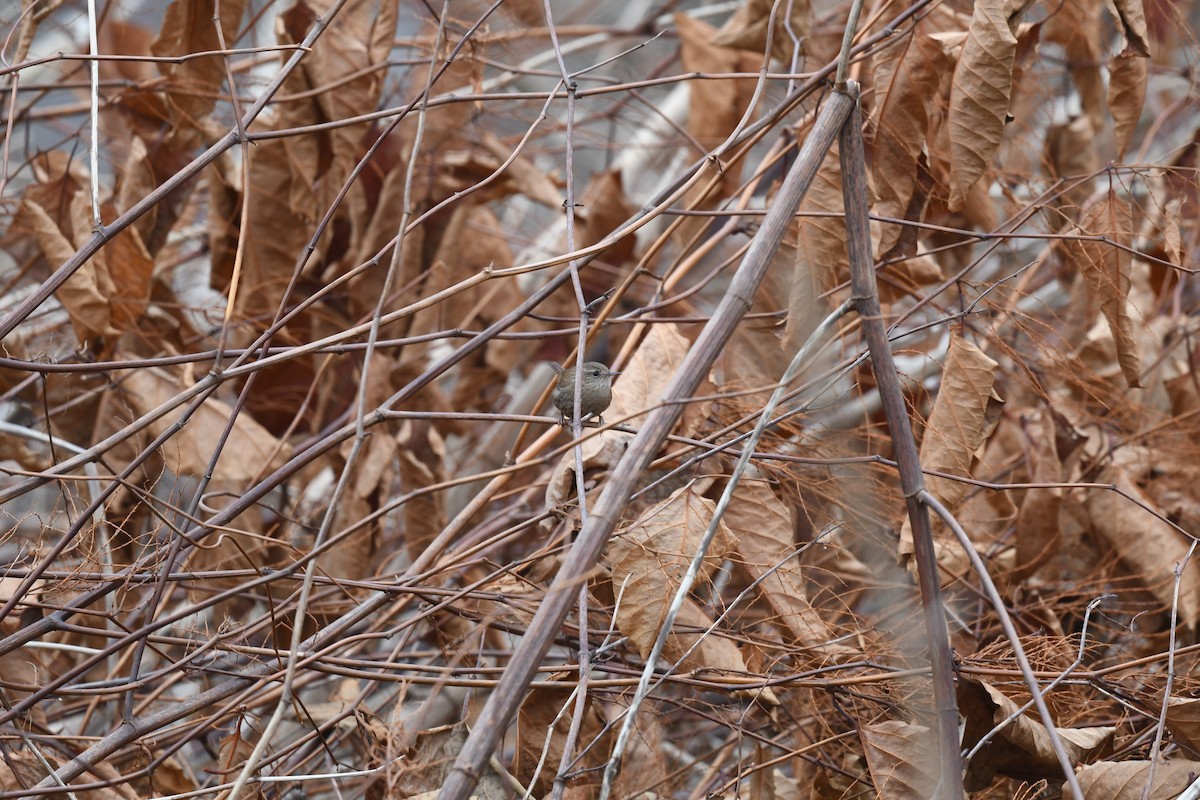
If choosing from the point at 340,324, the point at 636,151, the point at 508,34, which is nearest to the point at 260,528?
the point at 340,324

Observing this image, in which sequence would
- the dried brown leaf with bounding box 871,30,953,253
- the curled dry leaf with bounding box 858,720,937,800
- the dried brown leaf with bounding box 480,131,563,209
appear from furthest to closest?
the dried brown leaf with bounding box 480,131,563,209 < the dried brown leaf with bounding box 871,30,953,253 < the curled dry leaf with bounding box 858,720,937,800

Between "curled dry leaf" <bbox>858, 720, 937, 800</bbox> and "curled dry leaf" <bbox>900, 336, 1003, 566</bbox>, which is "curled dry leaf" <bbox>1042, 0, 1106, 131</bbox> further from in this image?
"curled dry leaf" <bbox>858, 720, 937, 800</bbox>

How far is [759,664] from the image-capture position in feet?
5.06

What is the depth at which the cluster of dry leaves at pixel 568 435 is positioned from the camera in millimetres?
1285

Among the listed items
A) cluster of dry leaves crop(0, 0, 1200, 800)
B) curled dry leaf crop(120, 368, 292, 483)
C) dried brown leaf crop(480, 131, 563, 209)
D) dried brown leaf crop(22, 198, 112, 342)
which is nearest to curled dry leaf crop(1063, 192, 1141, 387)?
cluster of dry leaves crop(0, 0, 1200, 800)

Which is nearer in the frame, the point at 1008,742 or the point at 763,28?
the point at 1008,742

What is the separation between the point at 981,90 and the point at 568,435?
95 cm

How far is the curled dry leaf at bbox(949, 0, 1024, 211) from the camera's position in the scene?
1372mm

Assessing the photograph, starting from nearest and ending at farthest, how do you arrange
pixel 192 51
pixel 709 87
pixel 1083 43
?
pixel 192 51, pixel 1083 43, pixel 709 87

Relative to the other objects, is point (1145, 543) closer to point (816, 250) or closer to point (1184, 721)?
point (1184, 721)

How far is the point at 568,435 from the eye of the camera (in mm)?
1942

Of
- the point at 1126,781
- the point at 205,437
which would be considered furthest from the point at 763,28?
the point at 1126,781

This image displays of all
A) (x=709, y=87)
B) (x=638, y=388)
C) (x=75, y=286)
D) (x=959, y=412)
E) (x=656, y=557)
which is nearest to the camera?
(x=656, y=557)

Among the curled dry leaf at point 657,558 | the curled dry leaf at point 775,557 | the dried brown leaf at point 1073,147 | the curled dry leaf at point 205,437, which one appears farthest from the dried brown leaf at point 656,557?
the dried brown leaf at point 1073,147
